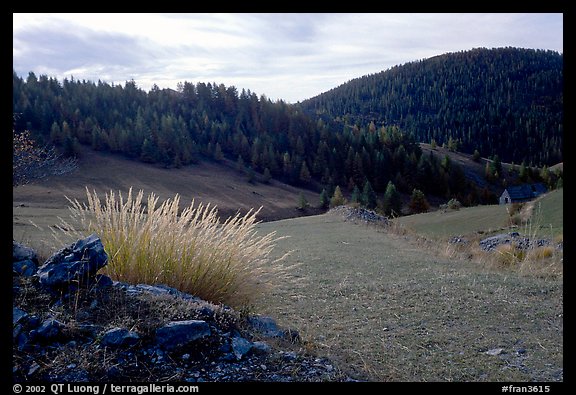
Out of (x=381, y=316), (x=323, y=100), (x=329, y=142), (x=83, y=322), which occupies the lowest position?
(x=381, y=316)

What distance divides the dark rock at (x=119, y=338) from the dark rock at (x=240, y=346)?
0.68m

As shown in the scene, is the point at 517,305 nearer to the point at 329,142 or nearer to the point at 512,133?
the point at 329,142

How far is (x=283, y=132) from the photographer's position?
86688 millimetres

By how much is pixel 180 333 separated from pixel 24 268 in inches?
72.1

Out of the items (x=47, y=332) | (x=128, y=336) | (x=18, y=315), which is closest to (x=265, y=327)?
(x=128, y=336)

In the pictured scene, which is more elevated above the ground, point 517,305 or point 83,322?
point 83,322

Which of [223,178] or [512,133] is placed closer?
[223,178]

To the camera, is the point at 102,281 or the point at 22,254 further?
the point at 22,254

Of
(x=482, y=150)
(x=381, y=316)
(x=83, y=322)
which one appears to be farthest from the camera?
(x=482, y=150)

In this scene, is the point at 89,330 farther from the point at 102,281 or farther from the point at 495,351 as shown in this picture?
the point at 495,351

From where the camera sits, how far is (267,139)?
8069 centimetres
